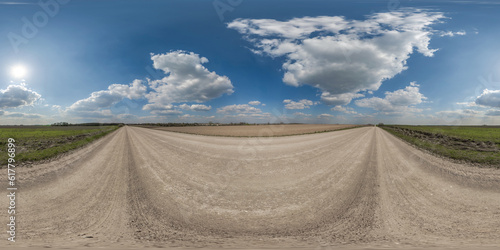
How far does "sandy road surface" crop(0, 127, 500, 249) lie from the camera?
14.5 feet

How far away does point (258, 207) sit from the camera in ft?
18.9

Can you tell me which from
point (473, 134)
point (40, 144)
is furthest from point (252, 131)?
point (473, 134)

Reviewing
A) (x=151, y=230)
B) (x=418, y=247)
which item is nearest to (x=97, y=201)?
(x=151, y=230)

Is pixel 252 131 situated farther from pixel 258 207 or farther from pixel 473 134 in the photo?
pixel 258 207

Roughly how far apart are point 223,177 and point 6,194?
7190 millimetres

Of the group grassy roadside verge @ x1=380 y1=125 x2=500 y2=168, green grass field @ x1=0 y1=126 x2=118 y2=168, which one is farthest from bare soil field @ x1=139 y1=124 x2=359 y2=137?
grassy roadside verge @ x1=380 y1=125 x2=500 y2=168

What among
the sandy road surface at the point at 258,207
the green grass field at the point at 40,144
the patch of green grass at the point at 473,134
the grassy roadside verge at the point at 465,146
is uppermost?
the patch of green grass at the point at 473,134

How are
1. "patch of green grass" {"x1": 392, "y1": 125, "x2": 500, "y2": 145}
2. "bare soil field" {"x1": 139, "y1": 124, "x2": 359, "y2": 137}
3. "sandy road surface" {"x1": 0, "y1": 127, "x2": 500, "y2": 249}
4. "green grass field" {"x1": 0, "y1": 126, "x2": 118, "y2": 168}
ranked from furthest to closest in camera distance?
"bare soil field" {"x1": 139, "y1": 124, "x2": 359, "y2": 137} → "patch of green grass" {"x1": 392, "y1": 125, "x2": 500, "y2": 145} → "green grass field" {"x1": 0, "y1": 126, "x2": 118, "y2": 168} → "sandy road surface" {"x1": 0, "y1": 127, "x2": 500, "y2": 249}

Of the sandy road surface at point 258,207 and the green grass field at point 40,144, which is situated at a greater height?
the green grass field at point 40,144

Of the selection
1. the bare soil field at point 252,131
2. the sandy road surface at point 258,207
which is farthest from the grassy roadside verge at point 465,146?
the bare soil field at point 252,131

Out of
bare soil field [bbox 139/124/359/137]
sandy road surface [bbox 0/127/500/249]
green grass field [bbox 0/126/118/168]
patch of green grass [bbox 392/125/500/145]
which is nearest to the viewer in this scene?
sandy road surface [bbox 0/127/500/249]

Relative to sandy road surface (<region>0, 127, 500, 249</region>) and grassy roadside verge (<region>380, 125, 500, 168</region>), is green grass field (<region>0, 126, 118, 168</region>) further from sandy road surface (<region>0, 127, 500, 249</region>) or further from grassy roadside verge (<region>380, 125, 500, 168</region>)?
grassy roadside verge (<region>380, 125, 500, 168</region>)

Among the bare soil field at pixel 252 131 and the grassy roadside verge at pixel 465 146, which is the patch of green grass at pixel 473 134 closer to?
the grassy roadside verge at pixel 465 146

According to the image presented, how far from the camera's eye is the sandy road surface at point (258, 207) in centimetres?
442
